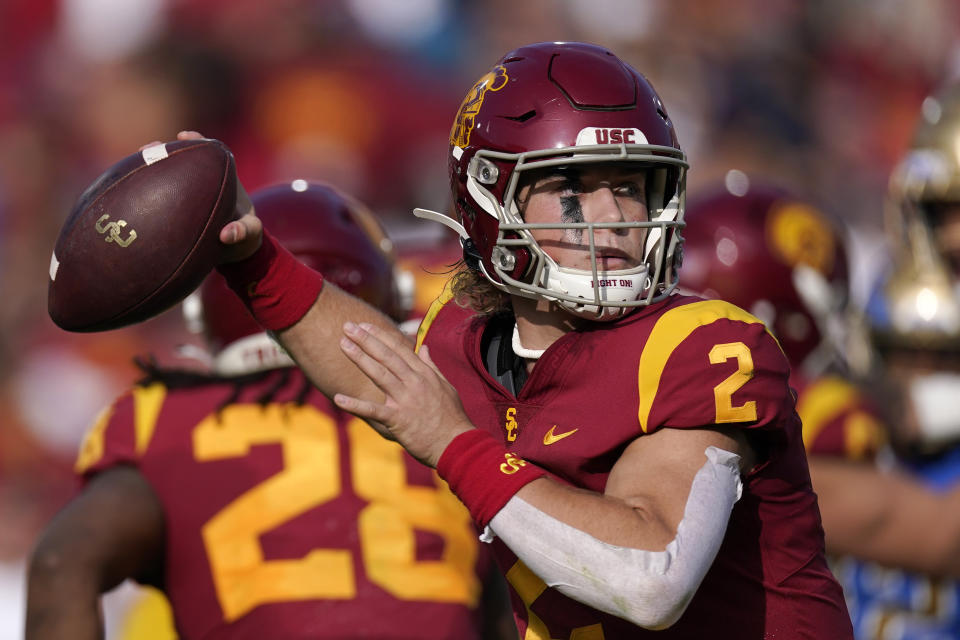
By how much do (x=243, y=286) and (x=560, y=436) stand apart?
69 centimetres

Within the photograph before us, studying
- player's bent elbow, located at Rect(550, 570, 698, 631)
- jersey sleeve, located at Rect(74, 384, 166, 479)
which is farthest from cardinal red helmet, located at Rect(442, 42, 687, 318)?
jersey sleeve, located at Rect(74, 384, 166, 479)

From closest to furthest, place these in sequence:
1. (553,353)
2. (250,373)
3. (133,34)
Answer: (553,353) → (250,373) → (133,34)

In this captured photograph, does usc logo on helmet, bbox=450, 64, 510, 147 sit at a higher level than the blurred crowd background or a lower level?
higher

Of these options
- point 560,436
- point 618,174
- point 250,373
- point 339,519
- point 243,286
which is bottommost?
point 339,519

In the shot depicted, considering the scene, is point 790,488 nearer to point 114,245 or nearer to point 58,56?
point 114,245

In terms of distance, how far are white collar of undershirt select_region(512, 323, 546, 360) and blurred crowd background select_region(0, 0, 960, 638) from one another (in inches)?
151

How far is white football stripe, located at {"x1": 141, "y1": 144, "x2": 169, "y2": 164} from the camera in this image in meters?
2.22

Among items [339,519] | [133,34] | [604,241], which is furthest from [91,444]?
[133,34]

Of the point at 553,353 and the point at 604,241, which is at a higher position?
the point at 604,241

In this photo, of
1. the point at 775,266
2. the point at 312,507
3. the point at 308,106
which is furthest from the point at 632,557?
the point at 308,106

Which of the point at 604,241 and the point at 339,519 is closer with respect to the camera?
the point at 604,241

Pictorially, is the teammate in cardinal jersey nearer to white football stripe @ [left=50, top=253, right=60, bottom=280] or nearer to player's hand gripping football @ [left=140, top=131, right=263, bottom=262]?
player's hand gripping football @ [left=140, top=131, right=263, bottom=262]

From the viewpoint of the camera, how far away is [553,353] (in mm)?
2189

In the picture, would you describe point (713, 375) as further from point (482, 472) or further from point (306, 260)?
point (306, 260)
